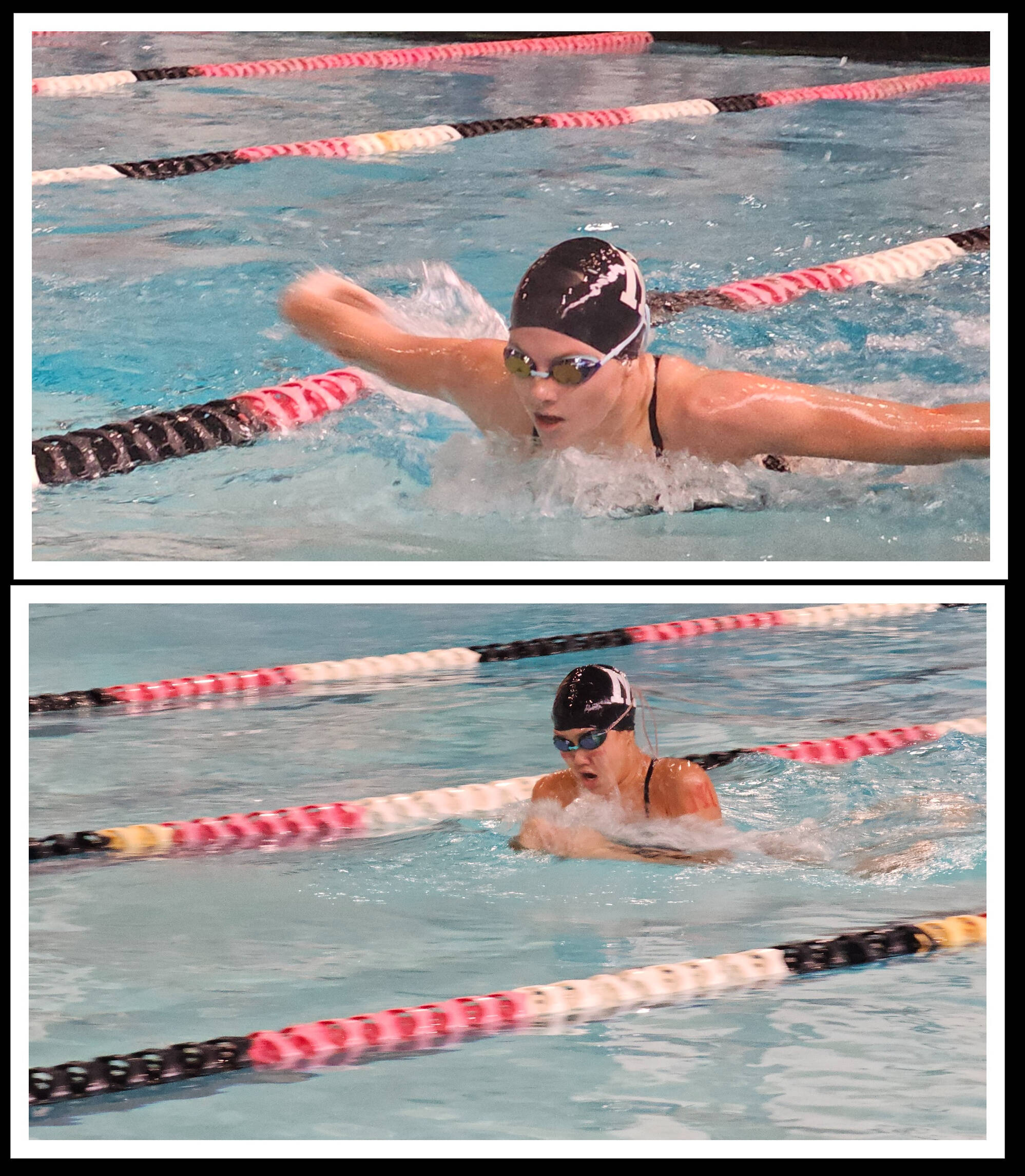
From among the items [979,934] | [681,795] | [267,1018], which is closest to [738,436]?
[681,795]

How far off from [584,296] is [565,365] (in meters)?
0.15

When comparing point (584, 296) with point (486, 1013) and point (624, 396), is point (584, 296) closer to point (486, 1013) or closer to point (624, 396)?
point (624, 396)

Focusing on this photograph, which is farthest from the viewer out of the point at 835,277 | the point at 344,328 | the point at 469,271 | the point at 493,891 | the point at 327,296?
the point at 835,277

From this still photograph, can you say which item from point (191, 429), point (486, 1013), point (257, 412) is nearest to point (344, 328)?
point (257, 412)

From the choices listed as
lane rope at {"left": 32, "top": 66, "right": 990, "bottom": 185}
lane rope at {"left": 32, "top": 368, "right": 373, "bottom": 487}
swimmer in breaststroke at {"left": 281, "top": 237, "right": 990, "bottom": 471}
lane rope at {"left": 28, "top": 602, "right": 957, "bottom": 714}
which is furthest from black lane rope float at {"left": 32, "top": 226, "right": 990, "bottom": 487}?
lane rope at {"left": 32, "top": 66, "right": 990, "bottom": 185}

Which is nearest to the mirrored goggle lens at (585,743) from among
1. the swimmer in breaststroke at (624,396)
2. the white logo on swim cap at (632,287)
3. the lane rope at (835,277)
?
the swimmer in breaststroke at (624,396)

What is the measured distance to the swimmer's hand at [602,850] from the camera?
384cm

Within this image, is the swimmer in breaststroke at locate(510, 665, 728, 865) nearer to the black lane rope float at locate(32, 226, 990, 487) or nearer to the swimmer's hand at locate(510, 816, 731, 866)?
the swimmer's hand at locate(510, 816, 731, 866)

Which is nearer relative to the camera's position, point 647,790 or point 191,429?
point 647,790

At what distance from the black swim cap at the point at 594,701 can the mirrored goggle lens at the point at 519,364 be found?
0.65 metres

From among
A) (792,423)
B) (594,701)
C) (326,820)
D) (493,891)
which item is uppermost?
(792,423)

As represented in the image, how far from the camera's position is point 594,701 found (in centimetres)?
378

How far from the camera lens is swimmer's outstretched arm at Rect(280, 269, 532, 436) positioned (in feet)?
12.9

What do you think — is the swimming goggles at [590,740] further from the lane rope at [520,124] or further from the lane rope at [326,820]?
the lane rope at [520,124]
